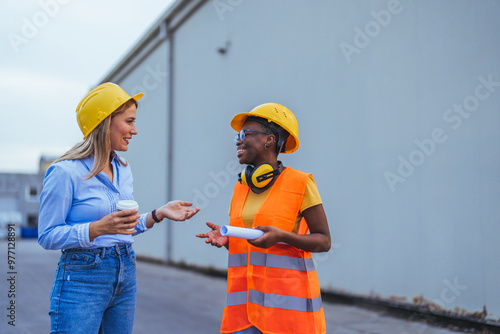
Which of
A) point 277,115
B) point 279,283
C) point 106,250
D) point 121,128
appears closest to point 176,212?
point 106,250

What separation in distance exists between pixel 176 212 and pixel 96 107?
2.23 ft

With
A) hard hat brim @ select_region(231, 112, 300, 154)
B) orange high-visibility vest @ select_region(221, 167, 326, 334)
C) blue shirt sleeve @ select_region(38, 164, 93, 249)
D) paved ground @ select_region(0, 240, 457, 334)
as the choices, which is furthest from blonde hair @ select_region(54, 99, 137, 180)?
paved ground @ select_region(0, 240, 457, 334)

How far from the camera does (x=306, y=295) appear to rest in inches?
88.8

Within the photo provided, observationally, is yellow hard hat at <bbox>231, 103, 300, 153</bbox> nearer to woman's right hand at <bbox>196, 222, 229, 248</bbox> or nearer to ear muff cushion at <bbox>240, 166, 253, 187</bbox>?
ear muff cushion at <bbox>240, 166, 253, 187</bbox>

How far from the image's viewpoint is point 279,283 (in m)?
2.25

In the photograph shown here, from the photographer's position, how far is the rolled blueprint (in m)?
1.95

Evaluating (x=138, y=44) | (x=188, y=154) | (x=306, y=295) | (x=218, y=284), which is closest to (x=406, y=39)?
(x=306, y=295)

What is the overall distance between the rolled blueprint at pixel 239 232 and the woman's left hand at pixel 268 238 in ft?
0.07

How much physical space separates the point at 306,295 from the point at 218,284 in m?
7.15

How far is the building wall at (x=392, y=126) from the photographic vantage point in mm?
4988

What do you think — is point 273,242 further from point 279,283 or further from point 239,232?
point 279,283

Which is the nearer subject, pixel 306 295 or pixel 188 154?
pixel 306 295

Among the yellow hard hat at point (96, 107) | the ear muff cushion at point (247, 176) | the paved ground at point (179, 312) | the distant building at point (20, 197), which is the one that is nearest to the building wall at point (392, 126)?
the paved ground at point (179, 312)

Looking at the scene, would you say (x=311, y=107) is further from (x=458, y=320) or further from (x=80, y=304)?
(x=80, y=304)
